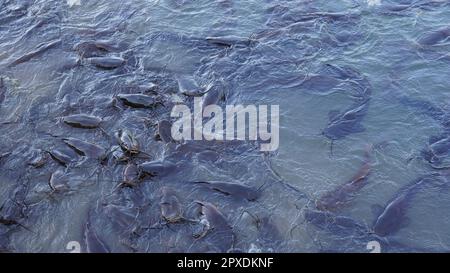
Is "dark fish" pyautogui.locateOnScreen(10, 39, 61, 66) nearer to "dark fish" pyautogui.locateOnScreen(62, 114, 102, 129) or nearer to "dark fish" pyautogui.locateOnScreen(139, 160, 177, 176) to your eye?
"dark fish" pyautogui.locateOnScreen(62, 114, 102, 129)

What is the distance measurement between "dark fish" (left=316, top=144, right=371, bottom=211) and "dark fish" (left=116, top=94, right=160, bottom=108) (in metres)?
2.98

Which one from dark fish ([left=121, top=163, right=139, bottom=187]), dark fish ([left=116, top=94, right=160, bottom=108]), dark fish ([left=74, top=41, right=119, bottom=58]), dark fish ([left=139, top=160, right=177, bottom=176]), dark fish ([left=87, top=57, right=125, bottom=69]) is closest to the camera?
dark fish ([left=121, top=163, right=139, bottom=187])

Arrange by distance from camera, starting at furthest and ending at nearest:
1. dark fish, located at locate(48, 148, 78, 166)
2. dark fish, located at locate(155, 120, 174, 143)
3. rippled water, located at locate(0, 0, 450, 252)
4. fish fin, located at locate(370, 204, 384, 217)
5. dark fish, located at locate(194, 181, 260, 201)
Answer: dark fish, located at locate(155, 120, 174, 143) → dark fish, located at locate(48, 148, 78, 166) → dark fish, located at locate(194, 181, 260, 201) → fish fin, located at locate(370, 204, 384, 217) → rippled water, located at locate(0, 0, 450, 252)

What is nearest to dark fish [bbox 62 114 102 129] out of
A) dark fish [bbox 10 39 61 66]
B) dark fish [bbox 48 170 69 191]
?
dark fish [bbox 48 170 69 191]

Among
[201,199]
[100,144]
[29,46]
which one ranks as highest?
[29,46]

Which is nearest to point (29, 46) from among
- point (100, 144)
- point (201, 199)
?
point (100, 144)

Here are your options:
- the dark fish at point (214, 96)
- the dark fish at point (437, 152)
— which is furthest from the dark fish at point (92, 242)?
the dark fish at point (437, 152)

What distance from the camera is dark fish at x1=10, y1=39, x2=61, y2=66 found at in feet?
27.0

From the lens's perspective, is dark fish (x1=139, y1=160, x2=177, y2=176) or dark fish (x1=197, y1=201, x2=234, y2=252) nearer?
dark fish (x1=197, y1=201, x2=234, y2=252)

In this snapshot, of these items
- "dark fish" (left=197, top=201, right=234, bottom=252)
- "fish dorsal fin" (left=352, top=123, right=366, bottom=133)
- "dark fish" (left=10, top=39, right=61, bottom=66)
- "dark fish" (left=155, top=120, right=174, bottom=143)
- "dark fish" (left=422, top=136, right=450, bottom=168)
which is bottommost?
"dark fish" (left=197, top=201, right=234, bottom=252)

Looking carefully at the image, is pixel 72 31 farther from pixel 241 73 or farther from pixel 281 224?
pixel 281 224

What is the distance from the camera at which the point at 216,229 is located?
5.64 m
